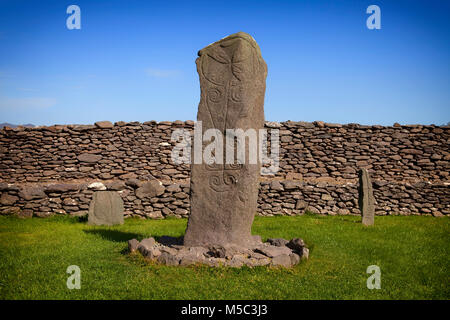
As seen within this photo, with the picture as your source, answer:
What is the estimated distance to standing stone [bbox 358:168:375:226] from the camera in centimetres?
943

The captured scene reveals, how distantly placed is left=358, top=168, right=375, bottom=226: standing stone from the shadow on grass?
5881 mm

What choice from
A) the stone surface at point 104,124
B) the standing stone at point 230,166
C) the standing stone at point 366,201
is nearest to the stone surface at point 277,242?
the standing stone at point 230,166

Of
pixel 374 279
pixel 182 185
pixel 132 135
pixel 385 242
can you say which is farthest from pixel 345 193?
pixel 132 135

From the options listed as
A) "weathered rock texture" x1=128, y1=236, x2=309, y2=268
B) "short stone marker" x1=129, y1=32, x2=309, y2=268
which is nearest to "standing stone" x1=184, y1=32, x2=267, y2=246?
"short stone marker" x1=129, y1=32, x2=309, y2=268

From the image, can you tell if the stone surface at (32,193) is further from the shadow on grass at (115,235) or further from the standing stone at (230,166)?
the standing stone at (230,166)

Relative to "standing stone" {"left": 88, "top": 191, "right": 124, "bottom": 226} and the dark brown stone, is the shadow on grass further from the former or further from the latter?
the dark brown stone

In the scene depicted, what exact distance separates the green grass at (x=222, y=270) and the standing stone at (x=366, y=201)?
1038 mm

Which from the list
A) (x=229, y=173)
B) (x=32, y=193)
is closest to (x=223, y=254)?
(x=229, y=173)

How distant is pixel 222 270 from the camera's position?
4.77 metres

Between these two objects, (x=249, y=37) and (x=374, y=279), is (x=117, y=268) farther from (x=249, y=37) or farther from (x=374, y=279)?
(x=249, y=37)

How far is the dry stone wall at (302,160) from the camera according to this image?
11648mm

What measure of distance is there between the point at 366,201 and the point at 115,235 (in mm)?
6525

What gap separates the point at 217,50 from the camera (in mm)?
5863

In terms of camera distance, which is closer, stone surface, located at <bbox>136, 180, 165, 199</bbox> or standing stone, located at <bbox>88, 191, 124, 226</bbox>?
standing stone, located at <bbox>88, 191, 124, 226</bbox>
